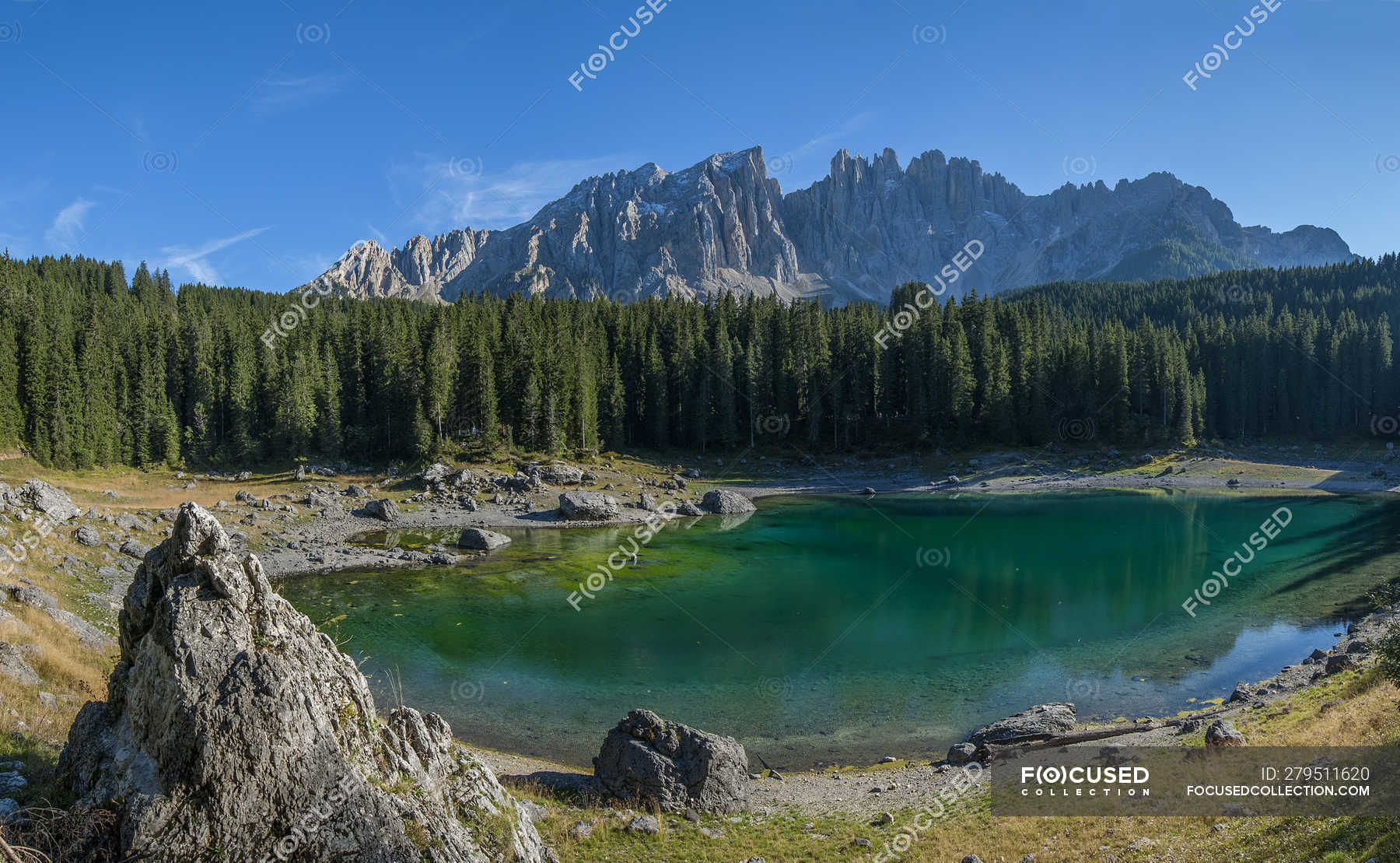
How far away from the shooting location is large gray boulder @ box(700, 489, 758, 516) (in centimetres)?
6794

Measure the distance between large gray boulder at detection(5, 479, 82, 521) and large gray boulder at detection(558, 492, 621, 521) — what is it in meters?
33.0

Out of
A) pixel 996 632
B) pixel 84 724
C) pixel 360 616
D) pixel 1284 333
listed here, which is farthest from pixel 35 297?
pixel 1284 333

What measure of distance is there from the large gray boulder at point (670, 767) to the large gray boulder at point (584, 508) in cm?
4530

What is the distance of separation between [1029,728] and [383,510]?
51.1 meters

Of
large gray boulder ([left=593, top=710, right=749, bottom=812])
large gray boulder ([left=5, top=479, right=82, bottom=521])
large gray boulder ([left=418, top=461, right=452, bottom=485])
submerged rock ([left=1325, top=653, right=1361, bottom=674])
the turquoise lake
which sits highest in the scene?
large gray boulder ([left=5, top=479, right=82, bottom=521])

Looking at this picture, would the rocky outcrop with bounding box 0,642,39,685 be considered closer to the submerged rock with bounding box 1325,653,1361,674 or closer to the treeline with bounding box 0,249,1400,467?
the submerged rock with bounding box 1325,653,1361,674

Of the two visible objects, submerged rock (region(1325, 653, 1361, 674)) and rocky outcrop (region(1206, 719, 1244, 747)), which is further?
submerged rock (region(1325, 653, 1361, 674))

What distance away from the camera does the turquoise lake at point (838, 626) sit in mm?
23922

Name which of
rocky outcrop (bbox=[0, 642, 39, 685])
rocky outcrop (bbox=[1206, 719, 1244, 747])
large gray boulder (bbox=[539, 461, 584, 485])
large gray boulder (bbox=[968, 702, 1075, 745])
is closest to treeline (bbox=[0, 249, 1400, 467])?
large gray boulder (bbox=[539, 461, 584, 485])

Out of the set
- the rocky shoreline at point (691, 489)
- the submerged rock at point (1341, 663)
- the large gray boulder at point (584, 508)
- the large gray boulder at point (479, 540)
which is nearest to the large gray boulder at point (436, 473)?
the rocky shoreline at point (691, 489)

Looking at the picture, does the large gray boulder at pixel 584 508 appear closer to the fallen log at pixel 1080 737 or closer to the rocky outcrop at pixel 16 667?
the fallen log at pixel 1080 737

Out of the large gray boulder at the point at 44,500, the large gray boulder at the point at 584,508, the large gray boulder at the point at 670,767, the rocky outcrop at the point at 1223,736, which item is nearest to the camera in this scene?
the large gray boulder at the point at 670,767

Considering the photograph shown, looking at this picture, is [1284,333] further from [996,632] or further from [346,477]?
[346,477]

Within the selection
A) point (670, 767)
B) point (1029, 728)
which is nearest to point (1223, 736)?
point (1029, 728)
